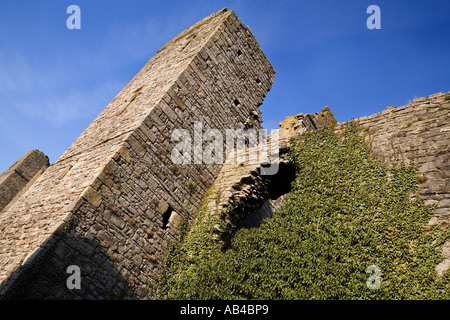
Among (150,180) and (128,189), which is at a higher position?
(150,180)

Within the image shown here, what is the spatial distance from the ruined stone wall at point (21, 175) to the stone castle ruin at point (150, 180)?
4.24m

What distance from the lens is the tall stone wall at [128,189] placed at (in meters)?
4.67

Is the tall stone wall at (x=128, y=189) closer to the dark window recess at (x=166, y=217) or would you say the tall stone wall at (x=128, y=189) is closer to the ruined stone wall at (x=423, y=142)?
the dark window recess at (x=166, y=217)

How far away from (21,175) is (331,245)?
11.7 meters

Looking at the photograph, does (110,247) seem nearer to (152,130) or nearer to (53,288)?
(53,288)

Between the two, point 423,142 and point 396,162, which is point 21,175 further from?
point 423,142

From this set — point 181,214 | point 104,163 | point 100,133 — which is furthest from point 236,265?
point 100,133

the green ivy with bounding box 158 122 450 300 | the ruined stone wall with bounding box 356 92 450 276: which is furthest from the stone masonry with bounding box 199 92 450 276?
the green ivy with bounding box 158 122 450 300

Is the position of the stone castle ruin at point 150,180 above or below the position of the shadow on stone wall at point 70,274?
above

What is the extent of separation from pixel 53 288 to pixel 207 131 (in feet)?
16.7

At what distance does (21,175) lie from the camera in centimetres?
1093

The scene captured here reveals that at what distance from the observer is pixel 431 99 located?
20.6ft

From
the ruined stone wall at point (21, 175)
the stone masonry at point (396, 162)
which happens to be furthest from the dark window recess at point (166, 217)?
the ruined stone wall at point (21, 175)

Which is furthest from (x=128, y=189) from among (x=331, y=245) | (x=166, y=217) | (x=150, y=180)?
(x=331, y=245)
